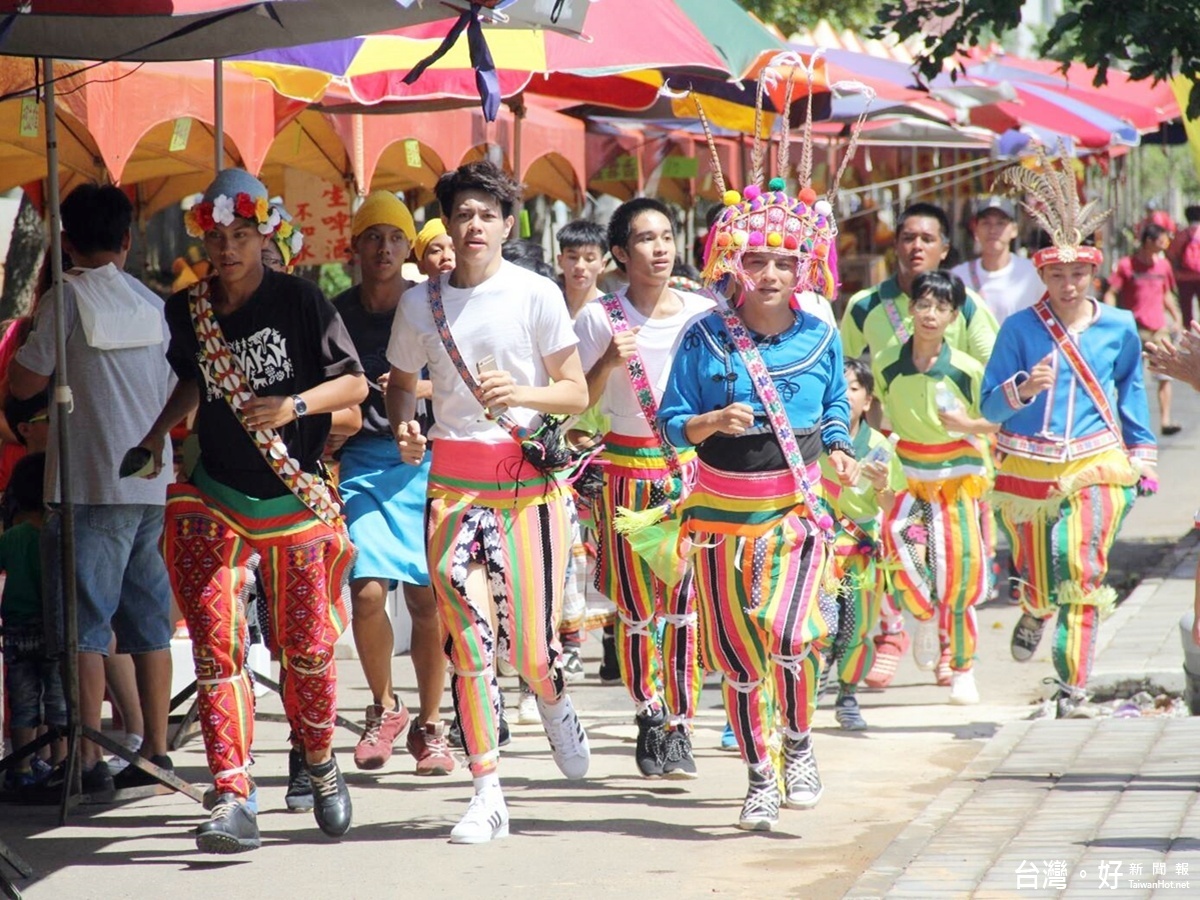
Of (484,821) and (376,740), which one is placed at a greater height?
(484,821)

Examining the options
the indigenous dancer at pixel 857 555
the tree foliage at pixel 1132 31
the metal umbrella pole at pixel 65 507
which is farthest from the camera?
the indigenous dancer at pixel 857 555

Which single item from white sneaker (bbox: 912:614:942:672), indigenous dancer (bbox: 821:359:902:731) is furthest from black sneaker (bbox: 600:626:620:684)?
white sneaker (bbox: 912:614:942:672)

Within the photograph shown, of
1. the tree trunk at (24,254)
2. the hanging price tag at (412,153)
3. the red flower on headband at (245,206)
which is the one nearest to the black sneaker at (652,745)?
the red flower on headband at (245,206)

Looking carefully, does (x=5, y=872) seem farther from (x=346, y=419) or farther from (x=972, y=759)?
(x=972, y=759)

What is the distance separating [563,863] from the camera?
5691 millimetres

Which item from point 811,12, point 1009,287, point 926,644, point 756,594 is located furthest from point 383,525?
point 811,12

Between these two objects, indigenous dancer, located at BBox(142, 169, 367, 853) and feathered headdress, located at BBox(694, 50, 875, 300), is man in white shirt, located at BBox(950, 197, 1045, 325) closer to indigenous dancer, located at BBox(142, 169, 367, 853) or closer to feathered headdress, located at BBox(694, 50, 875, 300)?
feathered headdress, located at BBox(694, 50, 875, 300)

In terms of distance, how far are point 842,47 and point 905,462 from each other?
9.33m

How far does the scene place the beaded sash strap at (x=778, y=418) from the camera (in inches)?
235

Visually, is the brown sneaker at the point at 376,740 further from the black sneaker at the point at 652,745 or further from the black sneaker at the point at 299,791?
the black sneaker at the point at 652,745

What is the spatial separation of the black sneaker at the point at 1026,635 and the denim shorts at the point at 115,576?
3778 millimetres

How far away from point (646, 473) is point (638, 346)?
0.48m

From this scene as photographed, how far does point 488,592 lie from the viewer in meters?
5.94

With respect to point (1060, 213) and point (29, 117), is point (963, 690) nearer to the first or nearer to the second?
point (1060, 213)
